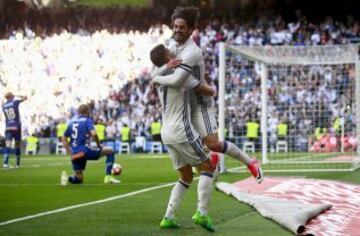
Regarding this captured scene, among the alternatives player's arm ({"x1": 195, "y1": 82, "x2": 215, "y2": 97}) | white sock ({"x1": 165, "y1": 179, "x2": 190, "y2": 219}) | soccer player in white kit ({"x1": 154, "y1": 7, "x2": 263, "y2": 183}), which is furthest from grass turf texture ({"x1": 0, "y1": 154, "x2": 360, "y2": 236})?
player's arm ({"x1": 195, "y1": 82, "x2": 215, "y2": 97})

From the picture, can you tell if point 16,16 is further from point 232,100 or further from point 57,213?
point 232,100

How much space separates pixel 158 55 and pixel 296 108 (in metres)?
18.5

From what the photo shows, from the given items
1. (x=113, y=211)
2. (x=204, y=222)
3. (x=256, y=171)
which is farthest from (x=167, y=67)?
(x=113, y=211)

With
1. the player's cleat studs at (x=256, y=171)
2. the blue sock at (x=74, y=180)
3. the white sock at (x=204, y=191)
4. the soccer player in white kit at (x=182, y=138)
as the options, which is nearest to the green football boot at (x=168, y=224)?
Answer: the soccer player in white kit at (x=182, y=138)

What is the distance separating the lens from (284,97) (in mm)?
24188

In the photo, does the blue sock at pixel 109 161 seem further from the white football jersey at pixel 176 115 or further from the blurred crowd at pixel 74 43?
the white football jersey at pixel 176 115

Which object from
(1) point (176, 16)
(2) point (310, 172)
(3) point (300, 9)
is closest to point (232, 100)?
(2) point (310, 172)

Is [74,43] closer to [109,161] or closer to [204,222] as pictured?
[204,222]

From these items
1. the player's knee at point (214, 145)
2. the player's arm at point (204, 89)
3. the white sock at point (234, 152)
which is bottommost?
the white sock at point (234, 152)

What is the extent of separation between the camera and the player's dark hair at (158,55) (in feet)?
19.9

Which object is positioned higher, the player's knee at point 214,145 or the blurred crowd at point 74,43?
the blurred crowd at point 74,43

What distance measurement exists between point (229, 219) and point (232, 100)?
55.1 ft

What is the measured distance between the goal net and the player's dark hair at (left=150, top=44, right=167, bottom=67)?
38.3 feet

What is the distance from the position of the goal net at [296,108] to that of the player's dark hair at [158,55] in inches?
460
